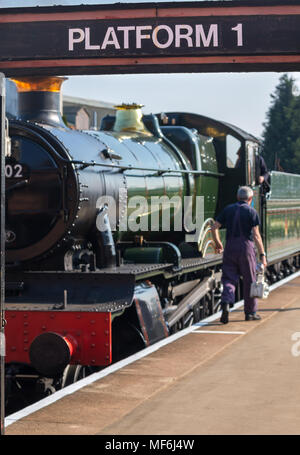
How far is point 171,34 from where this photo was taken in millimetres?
6660

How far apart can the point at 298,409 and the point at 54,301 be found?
3.26m

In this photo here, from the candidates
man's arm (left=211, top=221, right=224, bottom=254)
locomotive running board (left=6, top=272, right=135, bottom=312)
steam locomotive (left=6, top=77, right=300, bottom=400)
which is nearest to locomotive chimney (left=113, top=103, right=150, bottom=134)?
steam locomotive (left=6, top=77, right=300, bottom=400)

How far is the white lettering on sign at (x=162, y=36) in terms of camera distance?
664 centimetres

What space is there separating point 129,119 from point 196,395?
591 centimetres

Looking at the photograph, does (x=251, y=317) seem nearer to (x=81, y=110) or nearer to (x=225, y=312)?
(x=225, y=312)

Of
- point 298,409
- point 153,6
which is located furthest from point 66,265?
point 298,409

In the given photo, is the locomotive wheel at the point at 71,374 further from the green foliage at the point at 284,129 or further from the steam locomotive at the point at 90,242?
the green foliage at the point at 284,129

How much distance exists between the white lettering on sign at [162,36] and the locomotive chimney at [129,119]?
4.15 m

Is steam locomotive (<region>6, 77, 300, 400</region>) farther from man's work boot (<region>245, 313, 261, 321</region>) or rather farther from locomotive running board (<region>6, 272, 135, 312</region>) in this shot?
man's work boot (<region>245, 313, 261, 321</region>)

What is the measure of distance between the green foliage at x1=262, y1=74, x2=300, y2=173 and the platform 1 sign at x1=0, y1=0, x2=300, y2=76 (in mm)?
56309

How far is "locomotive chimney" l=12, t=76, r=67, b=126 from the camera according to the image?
8.55 meters

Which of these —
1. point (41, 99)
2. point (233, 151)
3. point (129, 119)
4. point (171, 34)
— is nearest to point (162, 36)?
point (171, 34)

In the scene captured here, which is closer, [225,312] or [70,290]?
[70,290]

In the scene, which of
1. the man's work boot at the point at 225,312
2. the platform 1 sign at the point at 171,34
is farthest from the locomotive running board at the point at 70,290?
the platform 1 sign at the point at 171,34
